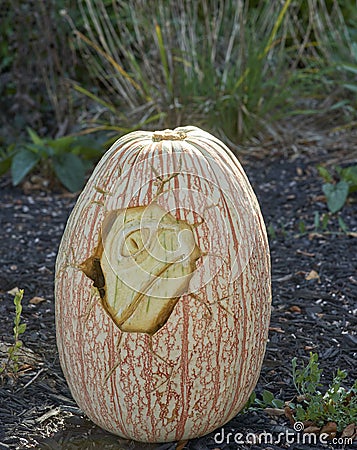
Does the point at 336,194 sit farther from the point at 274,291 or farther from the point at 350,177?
the point at 274,291

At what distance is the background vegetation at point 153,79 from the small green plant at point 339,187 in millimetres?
1099

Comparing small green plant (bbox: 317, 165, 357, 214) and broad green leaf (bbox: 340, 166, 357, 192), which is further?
broad green leaf (bbox: 340, 166, 357, 192)

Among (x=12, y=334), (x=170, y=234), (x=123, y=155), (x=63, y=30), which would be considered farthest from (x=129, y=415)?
(x=63, y=30)

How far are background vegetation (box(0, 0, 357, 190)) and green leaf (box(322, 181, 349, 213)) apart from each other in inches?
48.8

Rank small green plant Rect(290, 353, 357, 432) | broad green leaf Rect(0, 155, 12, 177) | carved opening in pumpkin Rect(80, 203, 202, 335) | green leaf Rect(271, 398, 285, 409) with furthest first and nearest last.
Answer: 1. broad green leaf Rect(0, 155, 12, 177)
2. green leaf Rect(271, 398, 285, 409)
3. small green plant Rect(290, 353, 357, 432)
4. carved opening in pumpkin Rect(80, 203, 202, 335)

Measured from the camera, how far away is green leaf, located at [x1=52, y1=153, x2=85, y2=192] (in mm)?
5414

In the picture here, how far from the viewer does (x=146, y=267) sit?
2.14 m

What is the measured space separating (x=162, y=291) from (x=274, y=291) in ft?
5.38

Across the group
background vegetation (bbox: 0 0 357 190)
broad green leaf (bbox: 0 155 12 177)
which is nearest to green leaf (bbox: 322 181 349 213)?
background vegetation (bbox: 0 0 357 190)

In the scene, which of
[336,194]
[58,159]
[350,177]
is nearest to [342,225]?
[336,194]

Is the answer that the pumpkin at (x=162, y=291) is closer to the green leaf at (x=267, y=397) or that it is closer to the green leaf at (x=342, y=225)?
the green leaf at (x=267, y=397)

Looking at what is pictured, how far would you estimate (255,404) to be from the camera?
2.64 m

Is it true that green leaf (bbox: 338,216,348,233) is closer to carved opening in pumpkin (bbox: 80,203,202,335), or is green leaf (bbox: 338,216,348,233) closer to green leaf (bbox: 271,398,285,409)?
green leaf (bbox: 271,398,285,409)

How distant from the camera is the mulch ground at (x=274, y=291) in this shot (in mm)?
2471
